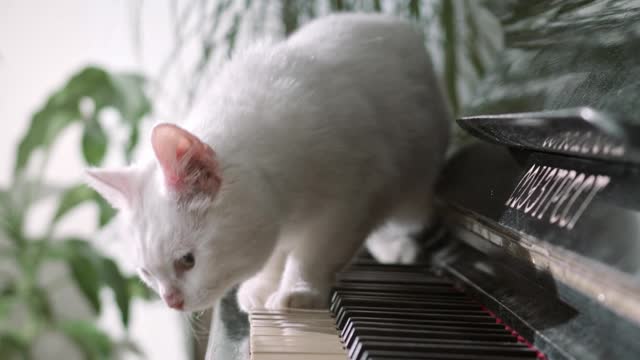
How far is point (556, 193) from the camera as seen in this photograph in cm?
68

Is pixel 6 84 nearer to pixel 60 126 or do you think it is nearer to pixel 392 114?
pixel 60 126

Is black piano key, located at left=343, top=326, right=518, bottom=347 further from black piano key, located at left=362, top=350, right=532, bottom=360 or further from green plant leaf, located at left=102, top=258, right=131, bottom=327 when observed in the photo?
green plant leaf, located at left=102, top=258, right=131, bottom=327

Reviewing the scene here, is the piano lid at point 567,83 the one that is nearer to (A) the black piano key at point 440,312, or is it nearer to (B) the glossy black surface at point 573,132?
(B) the glossy black surface at point 573,132

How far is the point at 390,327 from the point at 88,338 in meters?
1.56

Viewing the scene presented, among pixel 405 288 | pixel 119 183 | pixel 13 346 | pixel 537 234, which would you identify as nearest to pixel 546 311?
pixel 537 234

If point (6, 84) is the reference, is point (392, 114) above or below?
above

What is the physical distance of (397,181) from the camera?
1.20 meters

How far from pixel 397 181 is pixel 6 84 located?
176 cm

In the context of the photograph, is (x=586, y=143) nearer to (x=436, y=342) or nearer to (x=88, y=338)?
(x=436, y=342)

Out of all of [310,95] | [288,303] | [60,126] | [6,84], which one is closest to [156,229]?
[288,303]

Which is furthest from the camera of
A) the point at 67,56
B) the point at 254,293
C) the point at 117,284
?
the point at 67,56

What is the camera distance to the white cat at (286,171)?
921mm

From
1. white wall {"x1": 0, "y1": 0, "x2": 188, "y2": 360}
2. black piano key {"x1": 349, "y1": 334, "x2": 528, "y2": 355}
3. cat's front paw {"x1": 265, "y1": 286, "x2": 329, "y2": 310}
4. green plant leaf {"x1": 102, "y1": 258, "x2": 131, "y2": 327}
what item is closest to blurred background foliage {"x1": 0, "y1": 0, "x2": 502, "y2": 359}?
green plant leaf {"x1": 102, "y1": 258, "x2": 131, "y2": 327}

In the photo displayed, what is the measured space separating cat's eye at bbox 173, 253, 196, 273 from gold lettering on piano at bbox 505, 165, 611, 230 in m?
0.36
